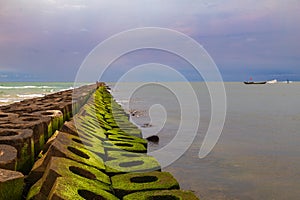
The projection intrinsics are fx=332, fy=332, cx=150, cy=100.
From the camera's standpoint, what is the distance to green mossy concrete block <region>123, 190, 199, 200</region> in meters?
4.16

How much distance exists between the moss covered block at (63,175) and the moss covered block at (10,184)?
0.29m

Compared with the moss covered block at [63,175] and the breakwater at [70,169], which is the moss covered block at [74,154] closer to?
the breakwater at [70,169]

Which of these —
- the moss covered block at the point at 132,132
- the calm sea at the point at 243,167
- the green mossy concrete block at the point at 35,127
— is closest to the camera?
the green mossy concrete block at the point at 35,127

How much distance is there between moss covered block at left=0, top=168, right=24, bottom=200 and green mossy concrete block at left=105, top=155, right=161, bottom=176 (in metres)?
2.27

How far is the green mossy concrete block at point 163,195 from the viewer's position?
4.16 m

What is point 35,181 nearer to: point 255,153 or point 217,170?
point 217,170

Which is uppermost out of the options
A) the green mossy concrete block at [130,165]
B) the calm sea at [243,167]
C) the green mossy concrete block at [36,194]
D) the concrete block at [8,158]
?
the concrete block at [8,158]

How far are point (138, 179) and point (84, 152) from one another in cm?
104

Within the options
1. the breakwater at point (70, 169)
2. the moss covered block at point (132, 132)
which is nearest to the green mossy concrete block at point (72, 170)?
the breakwater at point (70, 169)

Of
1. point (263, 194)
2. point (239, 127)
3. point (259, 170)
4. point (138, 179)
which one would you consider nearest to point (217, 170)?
point (259, 170)

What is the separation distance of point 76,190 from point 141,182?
1757 millimetres

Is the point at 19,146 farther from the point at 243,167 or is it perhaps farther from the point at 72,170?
the point at 243,167

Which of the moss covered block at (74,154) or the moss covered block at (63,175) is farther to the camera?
the moss covered block at (74,154)

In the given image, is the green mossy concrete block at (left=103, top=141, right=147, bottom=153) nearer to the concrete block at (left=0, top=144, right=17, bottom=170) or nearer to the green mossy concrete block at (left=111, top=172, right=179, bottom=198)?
the green mossy concrete block at (left=111, top=172, right=179, bottom=198)
